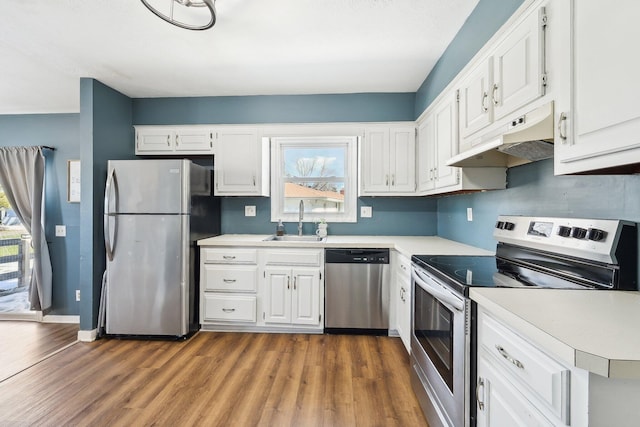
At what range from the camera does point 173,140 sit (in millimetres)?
3268

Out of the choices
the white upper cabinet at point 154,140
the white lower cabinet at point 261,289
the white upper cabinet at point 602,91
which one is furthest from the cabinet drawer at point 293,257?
the white upper cabinet at point 602,91

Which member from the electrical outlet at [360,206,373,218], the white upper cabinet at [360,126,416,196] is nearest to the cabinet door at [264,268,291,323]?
the electrical outlet at [360,206,373,218]

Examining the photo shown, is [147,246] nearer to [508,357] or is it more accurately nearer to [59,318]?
[59,318]

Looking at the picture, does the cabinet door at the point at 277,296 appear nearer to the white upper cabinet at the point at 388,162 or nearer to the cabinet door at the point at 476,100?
the white upper cabinet at the point at 388,162

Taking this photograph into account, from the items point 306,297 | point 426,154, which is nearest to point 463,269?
point 426,154

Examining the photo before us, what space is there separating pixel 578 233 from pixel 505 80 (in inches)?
30.4

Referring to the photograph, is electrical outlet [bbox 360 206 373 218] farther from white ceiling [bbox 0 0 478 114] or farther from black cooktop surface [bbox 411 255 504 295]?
black cooktop surface [bbox 411 255 504 295]

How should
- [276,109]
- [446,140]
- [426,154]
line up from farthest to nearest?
1. [276,109]
2. [426,154]
3. [446,140]

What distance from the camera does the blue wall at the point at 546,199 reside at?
1111 mm

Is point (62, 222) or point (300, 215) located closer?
point (300, 215)

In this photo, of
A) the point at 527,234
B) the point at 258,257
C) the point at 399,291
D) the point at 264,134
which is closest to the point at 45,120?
the point at 264,134

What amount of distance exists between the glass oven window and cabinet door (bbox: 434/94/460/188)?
0.87 m

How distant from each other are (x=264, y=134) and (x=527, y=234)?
8.39 feet

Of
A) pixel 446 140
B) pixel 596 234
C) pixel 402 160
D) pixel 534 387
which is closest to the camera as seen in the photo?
pixel 534 387
